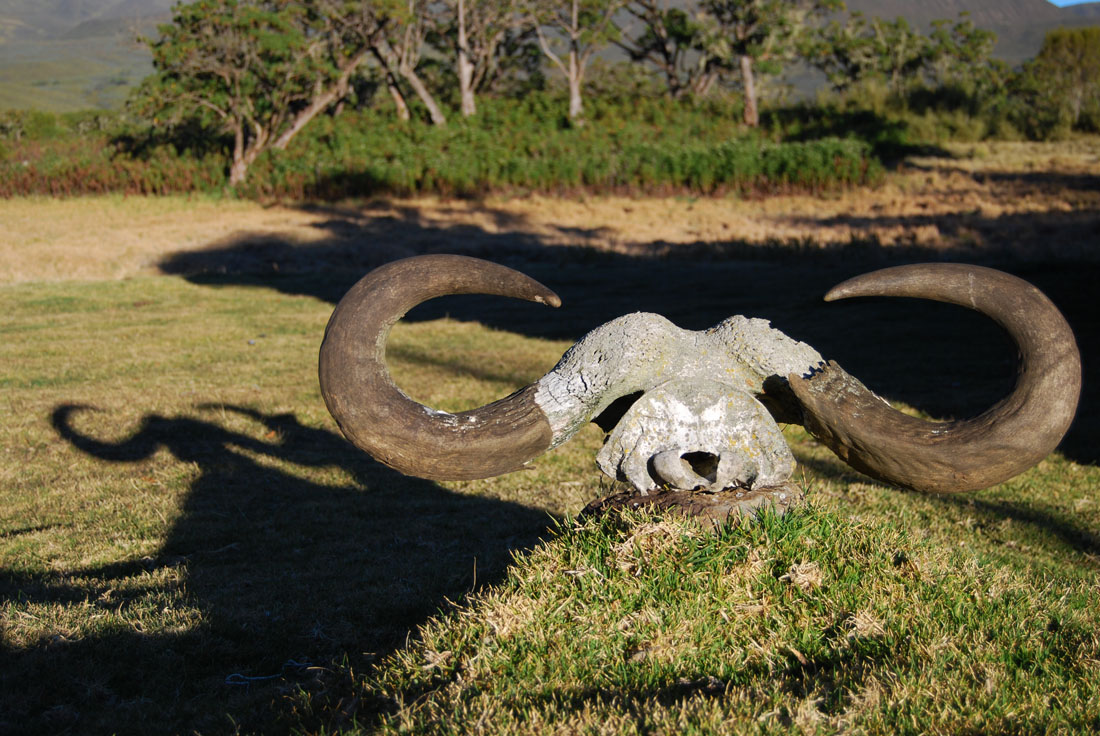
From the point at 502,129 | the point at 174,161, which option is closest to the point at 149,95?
the point at 174,161

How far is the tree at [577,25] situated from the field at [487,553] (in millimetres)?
18996

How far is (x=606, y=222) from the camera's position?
23.1m

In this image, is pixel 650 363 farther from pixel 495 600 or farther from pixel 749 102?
pixel 749 102

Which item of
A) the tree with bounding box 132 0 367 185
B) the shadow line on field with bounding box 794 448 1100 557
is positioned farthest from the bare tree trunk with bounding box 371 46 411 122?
the shadow line on field with bounding box 794 448 1100 557

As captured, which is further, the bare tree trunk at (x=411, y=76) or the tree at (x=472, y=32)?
the tree at (x=472, y=32)

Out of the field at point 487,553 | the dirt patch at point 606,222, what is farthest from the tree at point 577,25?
the field at point 487,553

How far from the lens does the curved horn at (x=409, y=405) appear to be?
3.22 metres

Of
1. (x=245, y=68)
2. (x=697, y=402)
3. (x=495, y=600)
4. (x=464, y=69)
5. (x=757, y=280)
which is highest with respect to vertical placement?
(x=464, y=69)

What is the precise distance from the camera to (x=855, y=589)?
3367 mm

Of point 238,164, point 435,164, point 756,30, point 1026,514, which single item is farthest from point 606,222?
point 1026,514

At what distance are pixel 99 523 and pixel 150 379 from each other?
183 inches

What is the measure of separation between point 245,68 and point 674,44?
65.0 feet

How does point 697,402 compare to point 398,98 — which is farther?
point 398,98

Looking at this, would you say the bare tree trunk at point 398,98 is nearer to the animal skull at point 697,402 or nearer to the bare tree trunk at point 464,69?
the bare tree trunk at point 464,69
